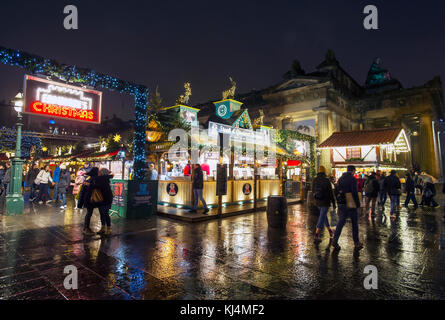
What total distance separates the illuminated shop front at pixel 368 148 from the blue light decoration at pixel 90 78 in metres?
18.4

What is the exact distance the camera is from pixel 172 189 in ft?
37.1

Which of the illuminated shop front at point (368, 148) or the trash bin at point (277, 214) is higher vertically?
the illuminated shop front at point (368, 148)

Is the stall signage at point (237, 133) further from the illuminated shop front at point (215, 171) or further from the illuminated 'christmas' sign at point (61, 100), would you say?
the illuminated 'christmas' sign at point (61, 100)

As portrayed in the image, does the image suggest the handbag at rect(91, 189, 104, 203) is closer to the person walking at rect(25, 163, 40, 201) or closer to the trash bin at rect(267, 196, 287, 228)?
the trash bin at rect(267, 196, 287, 228)

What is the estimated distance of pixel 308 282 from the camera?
368 centimetres

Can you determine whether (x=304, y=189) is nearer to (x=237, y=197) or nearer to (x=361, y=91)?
(x=237, y=197)

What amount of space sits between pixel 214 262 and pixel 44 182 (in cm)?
1117

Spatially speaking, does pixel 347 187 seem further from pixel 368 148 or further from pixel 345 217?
pixel 368 148

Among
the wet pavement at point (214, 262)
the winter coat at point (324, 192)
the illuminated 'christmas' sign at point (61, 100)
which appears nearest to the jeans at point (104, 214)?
the wet pavement at point (214, 262)

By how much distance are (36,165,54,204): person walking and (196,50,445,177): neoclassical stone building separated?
27077 millimetres

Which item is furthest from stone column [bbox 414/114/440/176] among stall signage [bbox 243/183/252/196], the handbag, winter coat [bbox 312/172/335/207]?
the handbag

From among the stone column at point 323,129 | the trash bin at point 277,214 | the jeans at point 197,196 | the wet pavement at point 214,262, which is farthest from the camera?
the stone column at point 323,129

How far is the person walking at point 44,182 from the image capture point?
11695mm

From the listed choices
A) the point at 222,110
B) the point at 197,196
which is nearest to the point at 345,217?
the point at 197,196
